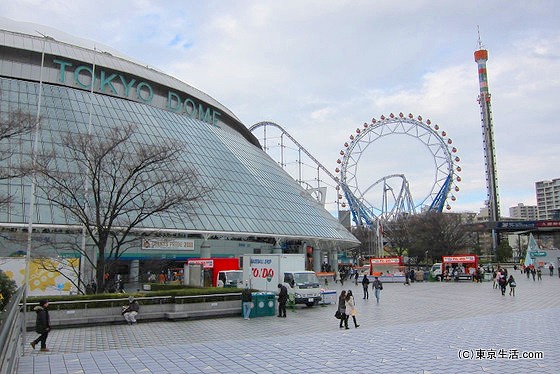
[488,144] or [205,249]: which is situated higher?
[488,144]

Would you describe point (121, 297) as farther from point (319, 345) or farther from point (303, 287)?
point (319, 345)

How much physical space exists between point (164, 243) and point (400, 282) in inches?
978

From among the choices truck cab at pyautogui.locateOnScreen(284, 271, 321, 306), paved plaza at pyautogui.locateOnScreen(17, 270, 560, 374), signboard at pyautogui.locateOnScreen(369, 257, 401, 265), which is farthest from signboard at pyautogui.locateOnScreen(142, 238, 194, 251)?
signboard at pyautogui.locateOnScreen(369, 257, 401, 265)

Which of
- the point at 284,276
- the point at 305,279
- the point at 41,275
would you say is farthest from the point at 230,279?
the point at 41,275

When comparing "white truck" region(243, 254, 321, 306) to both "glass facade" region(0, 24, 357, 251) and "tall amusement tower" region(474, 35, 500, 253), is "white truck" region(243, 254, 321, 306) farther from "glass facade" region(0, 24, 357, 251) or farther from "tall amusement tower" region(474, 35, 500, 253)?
"tall amusement tower" region(474, 35, 500, 253)

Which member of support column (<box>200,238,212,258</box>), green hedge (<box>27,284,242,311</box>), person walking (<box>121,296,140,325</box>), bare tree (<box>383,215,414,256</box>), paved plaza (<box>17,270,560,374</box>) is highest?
bare tree (<box>383,215,414,256</box>)

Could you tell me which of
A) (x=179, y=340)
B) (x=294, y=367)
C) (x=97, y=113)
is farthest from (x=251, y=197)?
(x=294, y=367)

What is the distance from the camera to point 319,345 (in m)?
13.7

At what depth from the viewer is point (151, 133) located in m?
40.3

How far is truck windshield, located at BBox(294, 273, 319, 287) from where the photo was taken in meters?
25.8

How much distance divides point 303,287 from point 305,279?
97 centimetres

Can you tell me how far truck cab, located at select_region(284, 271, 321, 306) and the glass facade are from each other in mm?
11036

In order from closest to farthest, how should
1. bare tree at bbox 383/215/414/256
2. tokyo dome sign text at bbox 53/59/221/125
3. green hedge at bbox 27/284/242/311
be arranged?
green hedge at bbox 27/284/242/311
tokyo dome sign text at bbox 53/59/221/125
bare tree at bbox 383/215/414/256

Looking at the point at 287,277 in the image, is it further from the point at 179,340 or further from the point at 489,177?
the point at 489,177
